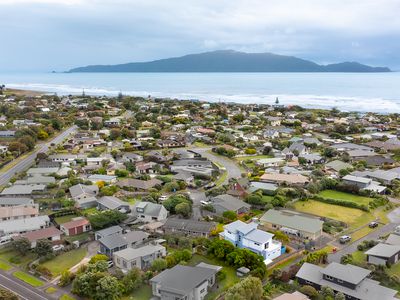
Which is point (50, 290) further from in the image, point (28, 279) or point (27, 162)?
point (27, 162)

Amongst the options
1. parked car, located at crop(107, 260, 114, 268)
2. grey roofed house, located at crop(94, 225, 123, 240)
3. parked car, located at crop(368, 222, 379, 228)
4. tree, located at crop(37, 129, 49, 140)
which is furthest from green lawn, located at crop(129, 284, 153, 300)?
tree, located at crop(37, 129, 49, 140)

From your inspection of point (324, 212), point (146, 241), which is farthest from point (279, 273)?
point (324, 212)

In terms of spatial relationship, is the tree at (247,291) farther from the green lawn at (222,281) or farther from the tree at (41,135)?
the tree at (41,135)

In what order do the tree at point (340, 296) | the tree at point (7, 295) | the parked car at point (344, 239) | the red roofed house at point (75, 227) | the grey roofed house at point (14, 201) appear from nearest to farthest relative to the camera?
the tree at point (7, 295) → the tree at point (340, 296) → the parked car at point (344, 239) → the red roofed house at point (75, 227) → the grey roofed house at point (14, 201)

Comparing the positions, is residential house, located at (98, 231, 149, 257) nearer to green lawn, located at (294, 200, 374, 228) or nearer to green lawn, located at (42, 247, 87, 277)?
green lawn, located at (42, 247, 87, 277)

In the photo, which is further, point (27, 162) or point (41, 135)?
point (41, 135)

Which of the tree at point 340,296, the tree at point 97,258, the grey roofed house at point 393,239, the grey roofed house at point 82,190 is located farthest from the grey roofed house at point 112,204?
the grey roofed house at point 393,239

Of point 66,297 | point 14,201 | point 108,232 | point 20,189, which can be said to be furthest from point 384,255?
point 20,189
